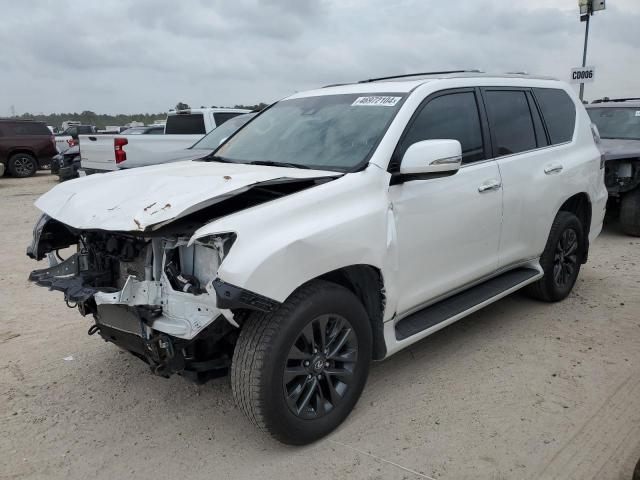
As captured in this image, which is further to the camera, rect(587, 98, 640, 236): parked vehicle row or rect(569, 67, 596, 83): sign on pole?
rect(569, 67, 596, 83): sign on pole

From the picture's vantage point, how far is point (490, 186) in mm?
3795

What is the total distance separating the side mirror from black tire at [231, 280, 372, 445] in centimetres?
78

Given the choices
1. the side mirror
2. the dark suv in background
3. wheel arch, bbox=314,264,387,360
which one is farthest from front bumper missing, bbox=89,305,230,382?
the dark suv in background

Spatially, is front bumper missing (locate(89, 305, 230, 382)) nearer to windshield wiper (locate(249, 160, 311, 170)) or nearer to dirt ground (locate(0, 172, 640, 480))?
dirt ground (locate(0, 172, 640, 480))

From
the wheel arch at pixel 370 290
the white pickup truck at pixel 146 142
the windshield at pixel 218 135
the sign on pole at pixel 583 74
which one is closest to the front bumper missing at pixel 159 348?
the wheel arch at pixel 370 290

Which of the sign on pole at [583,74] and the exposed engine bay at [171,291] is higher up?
the sign on pole at [583,74]

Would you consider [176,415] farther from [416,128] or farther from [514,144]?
[514,144]

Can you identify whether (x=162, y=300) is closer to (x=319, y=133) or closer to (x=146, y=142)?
(x=319, y=133)

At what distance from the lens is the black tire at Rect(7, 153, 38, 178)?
17953mm

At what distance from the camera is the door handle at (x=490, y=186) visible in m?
3.73

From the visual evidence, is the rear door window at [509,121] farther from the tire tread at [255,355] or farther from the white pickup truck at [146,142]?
the white pickup truck at [146,142]

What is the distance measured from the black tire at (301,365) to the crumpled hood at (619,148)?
5.38m

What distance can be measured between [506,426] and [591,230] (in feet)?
9.28

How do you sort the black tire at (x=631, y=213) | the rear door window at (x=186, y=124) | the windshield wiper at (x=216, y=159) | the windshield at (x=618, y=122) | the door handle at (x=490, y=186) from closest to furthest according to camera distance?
the door handle at (x=490, y=186) → the windshield wiper at (x=216, y=159) → the black tire at (x=631, y=213) → the windshield at (x=618, y=122) → the rear door window at (x=186, y=124)
